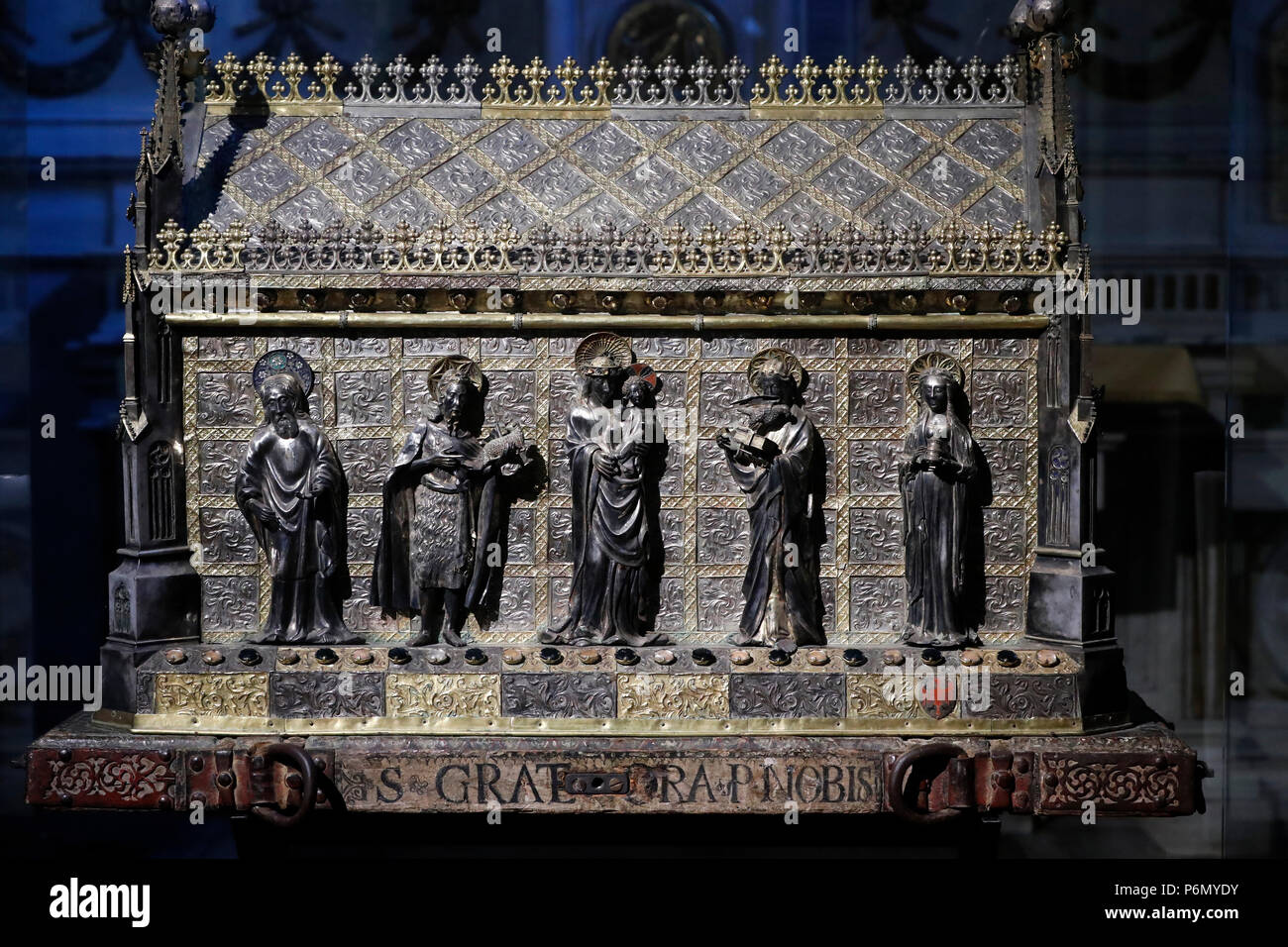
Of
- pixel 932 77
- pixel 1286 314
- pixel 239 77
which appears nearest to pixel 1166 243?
pixel 1286 314

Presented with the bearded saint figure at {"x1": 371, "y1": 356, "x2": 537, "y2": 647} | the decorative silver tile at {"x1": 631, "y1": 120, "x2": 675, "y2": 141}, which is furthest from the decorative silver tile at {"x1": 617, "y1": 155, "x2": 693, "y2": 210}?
the bearded saint figure at {"x1": 371, "y1": 356, "x2": 537, "y2": 647}

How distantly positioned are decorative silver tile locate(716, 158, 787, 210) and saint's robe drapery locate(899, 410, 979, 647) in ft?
6.45

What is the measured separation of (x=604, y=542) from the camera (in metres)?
9.85

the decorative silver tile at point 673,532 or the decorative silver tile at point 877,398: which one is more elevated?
the decorative silver tile at point 877,398

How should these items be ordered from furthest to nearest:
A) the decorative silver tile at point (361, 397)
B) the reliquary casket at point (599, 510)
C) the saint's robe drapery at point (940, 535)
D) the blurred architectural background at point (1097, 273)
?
1. the blurred architectural background at point (1097, 273)
2. the decorative silver tile at point (361, 397)
3. the saint's robe drapery at point (940, 535)
4. the reliquary casket at point (599, 510)

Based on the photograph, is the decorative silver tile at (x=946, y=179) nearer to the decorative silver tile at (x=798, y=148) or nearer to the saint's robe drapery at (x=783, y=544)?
the decorative silver tile at (x=798, y=148)

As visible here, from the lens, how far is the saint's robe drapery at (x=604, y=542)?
388 inches

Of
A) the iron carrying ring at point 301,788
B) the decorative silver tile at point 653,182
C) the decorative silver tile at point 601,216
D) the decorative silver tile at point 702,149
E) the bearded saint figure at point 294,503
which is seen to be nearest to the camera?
the iron carrying ring at point 301,788

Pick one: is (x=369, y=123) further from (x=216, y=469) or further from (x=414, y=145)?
(x=216, y=469)

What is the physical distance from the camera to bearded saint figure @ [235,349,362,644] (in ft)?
32.5

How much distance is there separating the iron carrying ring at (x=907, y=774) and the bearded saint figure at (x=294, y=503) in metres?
3.63

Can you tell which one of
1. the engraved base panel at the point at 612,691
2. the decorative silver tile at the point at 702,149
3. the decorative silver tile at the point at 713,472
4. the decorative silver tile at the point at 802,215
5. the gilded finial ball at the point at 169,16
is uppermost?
the gilded finial ball at the point at 169,16

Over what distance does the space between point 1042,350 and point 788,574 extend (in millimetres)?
2277

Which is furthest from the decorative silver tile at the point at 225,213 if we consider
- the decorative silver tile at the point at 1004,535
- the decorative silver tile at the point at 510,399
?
the decorative silver tile at the point at 1004,535
